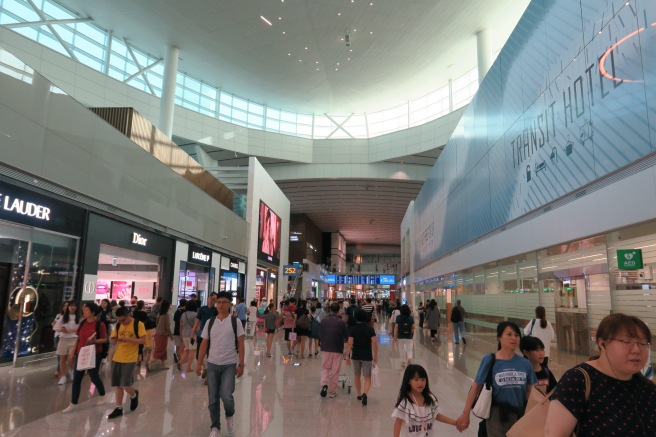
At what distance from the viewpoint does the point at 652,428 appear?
5.39ft

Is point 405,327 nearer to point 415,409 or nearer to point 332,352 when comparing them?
point 332,352

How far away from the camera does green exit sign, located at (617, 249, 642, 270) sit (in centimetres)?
648

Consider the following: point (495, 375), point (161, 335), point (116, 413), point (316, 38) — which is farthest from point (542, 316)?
point (316, 38)

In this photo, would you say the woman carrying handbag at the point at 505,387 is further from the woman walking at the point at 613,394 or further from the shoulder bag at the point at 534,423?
the woman walking at the point at 613,394

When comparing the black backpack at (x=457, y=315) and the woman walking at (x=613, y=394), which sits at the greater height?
the woman walking at (x=613, y=394)

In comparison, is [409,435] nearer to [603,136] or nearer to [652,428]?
[652,428]

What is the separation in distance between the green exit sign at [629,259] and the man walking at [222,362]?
228 inches

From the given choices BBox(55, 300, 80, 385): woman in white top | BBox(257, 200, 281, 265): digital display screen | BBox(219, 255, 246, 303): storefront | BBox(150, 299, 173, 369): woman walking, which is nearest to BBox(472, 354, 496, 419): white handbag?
BBox(55, 300, 80, 385): woman in white top

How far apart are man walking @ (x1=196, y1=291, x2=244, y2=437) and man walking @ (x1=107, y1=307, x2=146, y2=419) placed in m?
1.13

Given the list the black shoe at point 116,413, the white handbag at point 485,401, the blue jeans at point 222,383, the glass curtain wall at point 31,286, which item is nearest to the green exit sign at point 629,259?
the white handbag at point 485,401

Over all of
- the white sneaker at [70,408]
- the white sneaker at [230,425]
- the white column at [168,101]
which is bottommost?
the white sneaker at [70,408]

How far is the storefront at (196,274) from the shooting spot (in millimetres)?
16950

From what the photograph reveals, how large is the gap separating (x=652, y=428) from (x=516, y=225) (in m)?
9.66

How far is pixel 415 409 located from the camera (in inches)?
125
